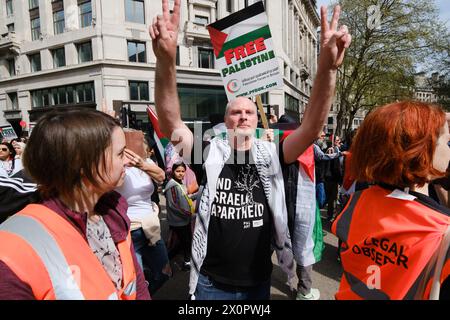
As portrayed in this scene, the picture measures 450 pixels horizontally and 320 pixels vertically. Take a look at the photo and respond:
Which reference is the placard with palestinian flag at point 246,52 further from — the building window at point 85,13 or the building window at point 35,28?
the building window at point 35,28

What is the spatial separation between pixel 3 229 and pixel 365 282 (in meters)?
1.39

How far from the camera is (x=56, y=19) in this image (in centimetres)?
2219

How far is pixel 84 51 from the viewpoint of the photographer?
2130cm

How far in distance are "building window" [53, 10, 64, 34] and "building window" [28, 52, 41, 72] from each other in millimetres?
2747

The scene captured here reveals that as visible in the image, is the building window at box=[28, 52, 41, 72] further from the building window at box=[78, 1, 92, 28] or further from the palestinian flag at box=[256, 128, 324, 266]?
the palestinian flag at box=[256, 128, 324, 266]

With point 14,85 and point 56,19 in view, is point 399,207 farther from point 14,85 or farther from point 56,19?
point 14,85

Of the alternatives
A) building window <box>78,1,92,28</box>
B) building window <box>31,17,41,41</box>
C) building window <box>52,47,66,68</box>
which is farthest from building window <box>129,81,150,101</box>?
building window <box>31,17,41,41</box>

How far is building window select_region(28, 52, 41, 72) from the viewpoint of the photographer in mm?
23352

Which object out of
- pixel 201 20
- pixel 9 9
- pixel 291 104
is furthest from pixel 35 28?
pixel 291 104

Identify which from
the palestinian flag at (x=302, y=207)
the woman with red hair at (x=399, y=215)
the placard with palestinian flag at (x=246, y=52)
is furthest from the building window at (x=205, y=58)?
the woman with red hair at (x=399, y=215)

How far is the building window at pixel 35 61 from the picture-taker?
23.4 meters

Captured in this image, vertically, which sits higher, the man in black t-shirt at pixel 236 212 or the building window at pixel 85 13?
the building window at pixel 85 13

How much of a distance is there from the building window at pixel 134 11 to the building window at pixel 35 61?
873 cm

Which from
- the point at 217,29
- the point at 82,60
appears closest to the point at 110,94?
the point at 82,60
